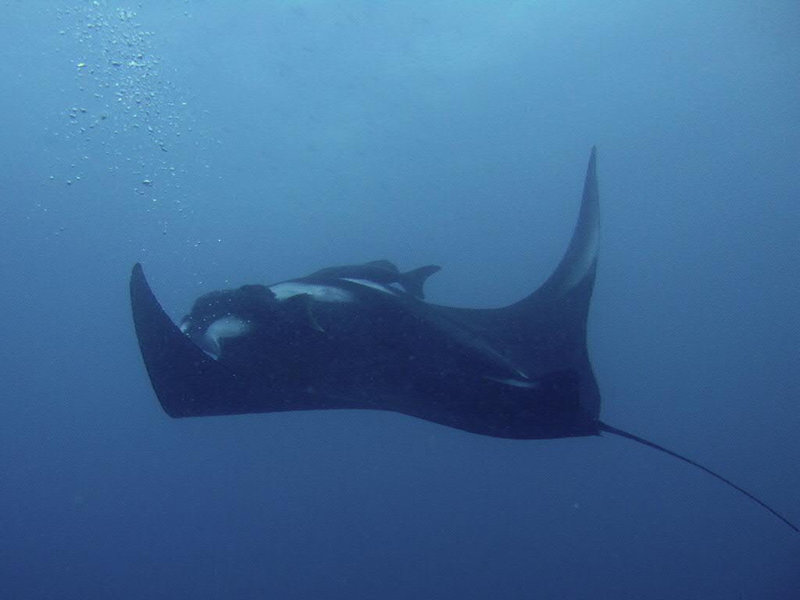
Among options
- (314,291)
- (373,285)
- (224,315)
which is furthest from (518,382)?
(224,315)

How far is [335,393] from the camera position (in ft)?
12.2

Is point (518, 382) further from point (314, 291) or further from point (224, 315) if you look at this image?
point (224, 315)

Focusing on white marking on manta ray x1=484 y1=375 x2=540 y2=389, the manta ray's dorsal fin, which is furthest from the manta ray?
the manta ray's dorsal fin

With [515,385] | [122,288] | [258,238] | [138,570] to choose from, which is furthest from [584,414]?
[138,570]

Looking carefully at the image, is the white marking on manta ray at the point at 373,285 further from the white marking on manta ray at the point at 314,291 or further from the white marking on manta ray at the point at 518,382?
the white marking on manta ray at the point at 518,382

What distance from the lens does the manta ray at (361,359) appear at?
128 inches

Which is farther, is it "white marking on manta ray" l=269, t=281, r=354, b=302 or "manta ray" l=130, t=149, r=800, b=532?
"white marking on manta ray" l=269, t=281, r=354, b=302

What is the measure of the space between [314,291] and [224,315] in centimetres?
54

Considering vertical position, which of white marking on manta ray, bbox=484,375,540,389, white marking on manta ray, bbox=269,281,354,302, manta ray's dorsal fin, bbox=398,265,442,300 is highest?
manta ray's dorsal fin, bbox=398,265,442,300

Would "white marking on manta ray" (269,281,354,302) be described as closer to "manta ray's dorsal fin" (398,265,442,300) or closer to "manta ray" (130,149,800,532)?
"manta ray" (130,149,800,532)

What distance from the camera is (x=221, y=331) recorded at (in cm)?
344

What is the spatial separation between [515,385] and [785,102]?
16.3 metres

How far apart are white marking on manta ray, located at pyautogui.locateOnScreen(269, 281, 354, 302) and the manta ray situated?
1 centimetres

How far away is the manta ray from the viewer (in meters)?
3.26
